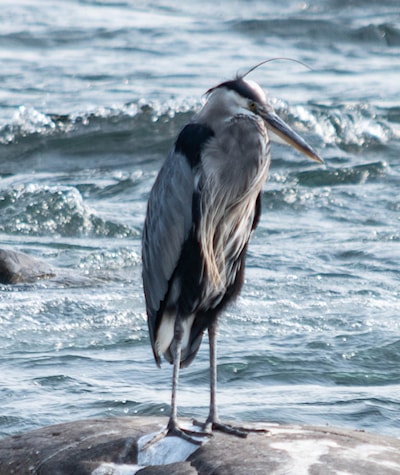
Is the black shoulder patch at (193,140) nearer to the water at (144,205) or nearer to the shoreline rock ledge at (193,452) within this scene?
the shoreline rock ledge at (193,452)

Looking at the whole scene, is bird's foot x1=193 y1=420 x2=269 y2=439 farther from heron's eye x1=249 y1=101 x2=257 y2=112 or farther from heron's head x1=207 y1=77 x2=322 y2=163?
heron's eye x1=249 y1=101 x2=257 y2=112

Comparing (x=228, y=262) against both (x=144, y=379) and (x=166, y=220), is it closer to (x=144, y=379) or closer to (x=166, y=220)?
(x=166, y=220)

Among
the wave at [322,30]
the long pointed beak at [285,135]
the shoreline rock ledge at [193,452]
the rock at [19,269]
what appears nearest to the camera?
the shoreline rock ledge at [193,452]

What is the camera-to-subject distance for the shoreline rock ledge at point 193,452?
4.10m

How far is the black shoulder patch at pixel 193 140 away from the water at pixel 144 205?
147 cm

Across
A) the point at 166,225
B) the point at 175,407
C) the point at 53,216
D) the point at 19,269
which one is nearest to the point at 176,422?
the point at 175,407

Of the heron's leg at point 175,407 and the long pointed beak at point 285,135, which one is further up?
the long pointed beak at point 285,135

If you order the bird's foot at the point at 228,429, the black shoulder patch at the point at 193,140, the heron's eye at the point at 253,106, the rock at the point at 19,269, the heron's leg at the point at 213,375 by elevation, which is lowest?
the rock at the point at 19,269

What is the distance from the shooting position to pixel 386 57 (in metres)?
16.7

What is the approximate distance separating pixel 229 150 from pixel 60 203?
219 inches

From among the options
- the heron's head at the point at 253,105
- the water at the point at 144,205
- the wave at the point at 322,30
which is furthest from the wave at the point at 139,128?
the heron's head at the point at 253,105

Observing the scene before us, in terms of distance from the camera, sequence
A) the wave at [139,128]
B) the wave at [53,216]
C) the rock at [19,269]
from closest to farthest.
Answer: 1. the rock at [19,269]
2. the wave at [53,216]
3. the wave at [139,128]

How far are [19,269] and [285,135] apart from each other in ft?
12.7

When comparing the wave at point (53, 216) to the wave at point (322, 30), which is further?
the wave at point (322, 30)
